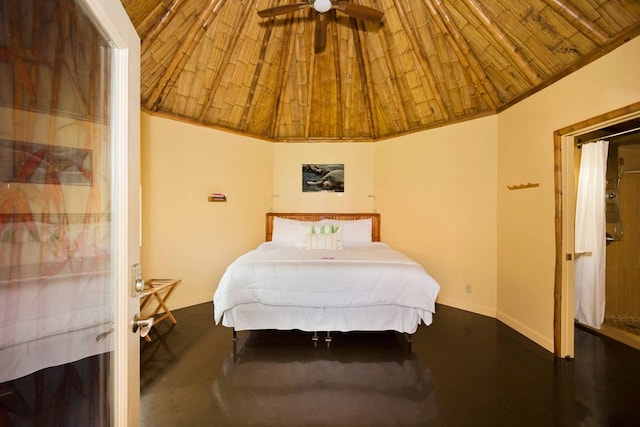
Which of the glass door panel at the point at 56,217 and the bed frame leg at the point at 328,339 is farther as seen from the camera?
the bed frame leg at the point at 328,339

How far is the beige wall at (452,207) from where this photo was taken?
3428 millimetres

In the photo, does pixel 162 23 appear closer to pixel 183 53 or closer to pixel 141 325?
pixel 183 53

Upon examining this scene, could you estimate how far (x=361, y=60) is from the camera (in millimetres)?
3787

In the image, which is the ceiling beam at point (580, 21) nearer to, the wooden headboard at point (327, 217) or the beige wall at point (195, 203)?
the wooden headboard at point (327, 217)

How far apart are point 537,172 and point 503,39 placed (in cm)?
132

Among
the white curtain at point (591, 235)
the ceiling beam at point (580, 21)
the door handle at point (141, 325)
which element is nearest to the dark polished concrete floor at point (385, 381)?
the white curtain at point (591, 235)

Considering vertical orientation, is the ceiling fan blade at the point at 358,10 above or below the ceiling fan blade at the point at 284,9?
below

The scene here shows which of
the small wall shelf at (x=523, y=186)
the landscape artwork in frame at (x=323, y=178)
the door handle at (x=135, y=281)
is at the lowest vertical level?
the door handle at (x=135, y=281)

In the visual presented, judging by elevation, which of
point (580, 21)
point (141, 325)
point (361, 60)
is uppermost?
point (361, 60)

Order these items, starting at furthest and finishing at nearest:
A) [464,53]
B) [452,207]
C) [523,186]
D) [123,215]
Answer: [452,207] < [464,53] < [523,186] < [123,215]

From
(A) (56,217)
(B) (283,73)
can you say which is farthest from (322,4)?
(A) (56,217)

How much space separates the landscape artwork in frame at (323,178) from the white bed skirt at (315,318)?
2.35 m

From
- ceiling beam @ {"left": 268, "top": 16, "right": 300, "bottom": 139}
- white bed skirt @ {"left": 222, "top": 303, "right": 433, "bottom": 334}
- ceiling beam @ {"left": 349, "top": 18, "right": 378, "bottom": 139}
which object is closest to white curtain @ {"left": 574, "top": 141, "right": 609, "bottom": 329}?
white bed skirt @ {"left": 222, "top": 303, "right": 433, "bottom": 334}

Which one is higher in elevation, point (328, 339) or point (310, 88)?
point (310, 88)
